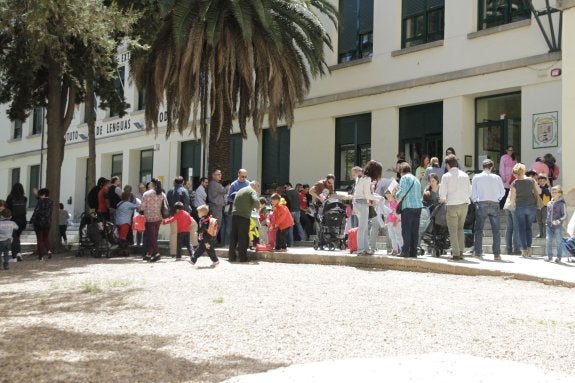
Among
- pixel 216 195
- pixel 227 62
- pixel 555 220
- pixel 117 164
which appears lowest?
pixel 555 220

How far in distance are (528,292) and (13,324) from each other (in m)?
6.11

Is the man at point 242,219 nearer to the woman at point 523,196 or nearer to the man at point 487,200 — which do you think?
→ the man at point 487,200

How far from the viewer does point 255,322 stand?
690cm

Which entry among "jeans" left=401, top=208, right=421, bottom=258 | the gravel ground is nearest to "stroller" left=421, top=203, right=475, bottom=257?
"jeans" left=401, top=208, right=421, bottom=258

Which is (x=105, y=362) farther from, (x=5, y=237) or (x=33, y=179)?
(x=33, y=179)

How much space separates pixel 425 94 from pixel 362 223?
9154 mm

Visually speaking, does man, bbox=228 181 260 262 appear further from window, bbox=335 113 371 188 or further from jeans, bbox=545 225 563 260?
window, bbox=335 113 371 188

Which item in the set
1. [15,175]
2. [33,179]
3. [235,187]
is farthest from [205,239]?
[15,175]

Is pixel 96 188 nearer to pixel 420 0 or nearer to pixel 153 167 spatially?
pixel 420 0

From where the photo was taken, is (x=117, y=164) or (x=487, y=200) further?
(x=117, y=164)

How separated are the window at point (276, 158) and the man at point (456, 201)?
43.4 feet

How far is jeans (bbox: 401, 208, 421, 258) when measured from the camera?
11.6m

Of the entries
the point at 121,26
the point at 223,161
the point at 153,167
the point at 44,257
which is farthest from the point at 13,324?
the point at 153,167

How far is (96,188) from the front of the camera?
16438mm
